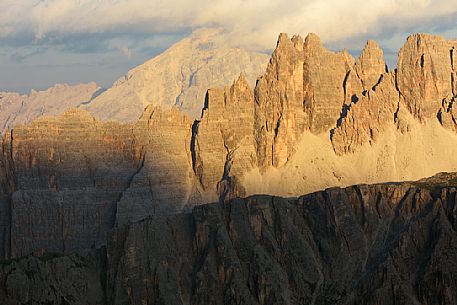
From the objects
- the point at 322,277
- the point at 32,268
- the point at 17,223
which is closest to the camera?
the point at 32,268

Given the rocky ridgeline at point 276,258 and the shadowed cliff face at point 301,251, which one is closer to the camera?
the rocky ridgeline at point 276,258

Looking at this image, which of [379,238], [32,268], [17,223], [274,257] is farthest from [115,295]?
[17,223]

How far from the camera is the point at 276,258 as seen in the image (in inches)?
5807

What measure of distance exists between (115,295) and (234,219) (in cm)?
1765

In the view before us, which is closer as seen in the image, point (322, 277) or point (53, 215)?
point (322, 277)

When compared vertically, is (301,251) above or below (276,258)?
above

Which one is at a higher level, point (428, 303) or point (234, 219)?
point (234, 219)

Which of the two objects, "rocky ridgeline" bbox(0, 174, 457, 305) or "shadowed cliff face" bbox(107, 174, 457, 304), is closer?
"rocky ridgeline" bbox(0, 174, 457, 305)

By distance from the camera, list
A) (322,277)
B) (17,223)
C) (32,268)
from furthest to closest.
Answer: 1. (17,223)
2. (322,277)
3. (32,268)

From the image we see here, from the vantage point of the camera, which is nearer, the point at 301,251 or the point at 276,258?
the point at 276,258

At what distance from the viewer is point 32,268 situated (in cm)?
13800

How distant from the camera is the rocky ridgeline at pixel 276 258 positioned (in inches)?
5497

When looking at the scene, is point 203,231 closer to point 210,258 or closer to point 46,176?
point 210,258

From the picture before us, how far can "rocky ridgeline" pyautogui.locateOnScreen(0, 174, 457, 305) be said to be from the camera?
13962 centimetres
